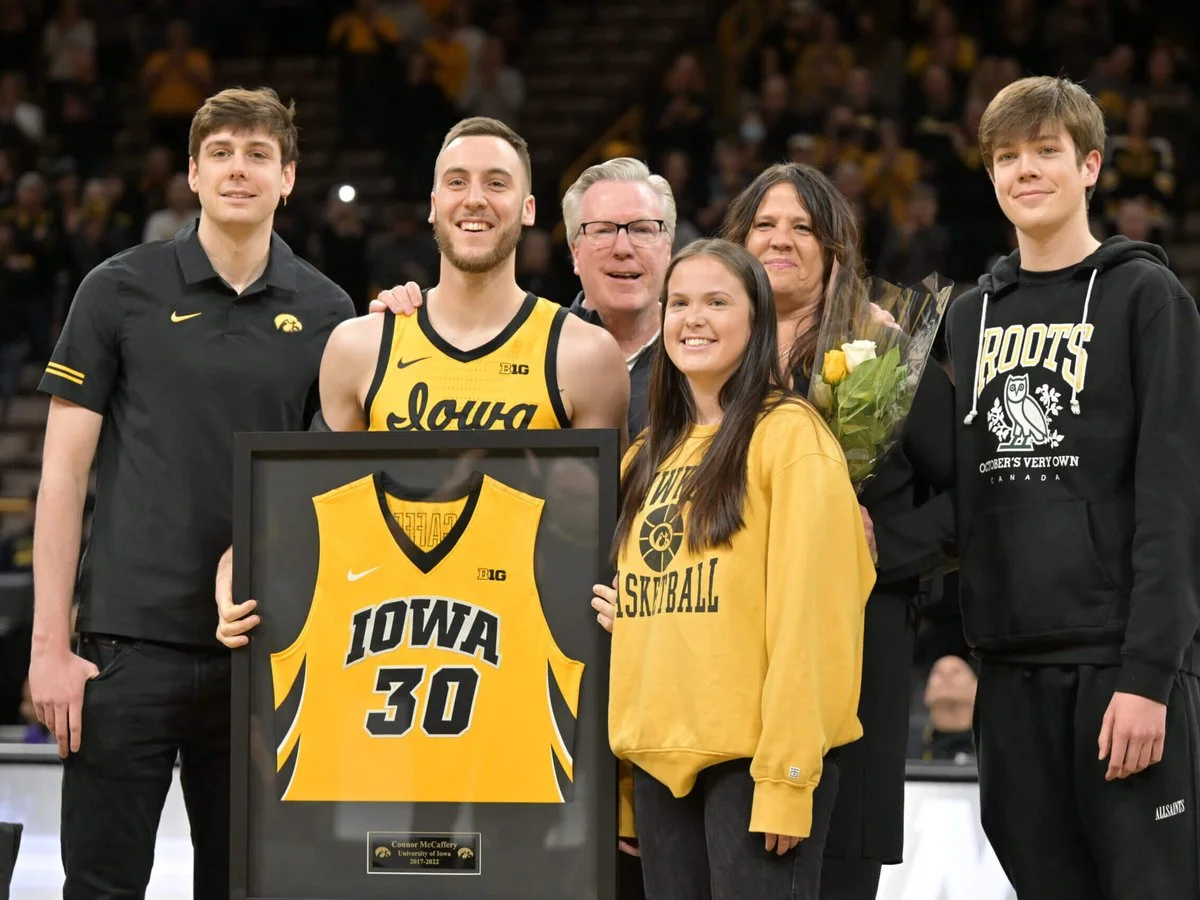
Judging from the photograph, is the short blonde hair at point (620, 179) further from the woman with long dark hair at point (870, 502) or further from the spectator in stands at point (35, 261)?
the spectator in stands at point (35, 261)

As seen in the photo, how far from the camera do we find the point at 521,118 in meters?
14.0

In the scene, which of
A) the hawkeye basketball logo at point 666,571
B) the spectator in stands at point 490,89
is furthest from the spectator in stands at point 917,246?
the hawkeye basketball logo at point 666,571

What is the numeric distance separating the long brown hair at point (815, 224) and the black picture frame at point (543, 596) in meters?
0.48

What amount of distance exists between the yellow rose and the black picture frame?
441 millimetres

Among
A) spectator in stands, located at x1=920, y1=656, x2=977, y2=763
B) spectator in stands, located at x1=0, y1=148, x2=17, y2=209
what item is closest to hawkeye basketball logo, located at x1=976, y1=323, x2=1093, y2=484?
spectator in stands, located at x1=920, y1=656, x2=977, y2=763

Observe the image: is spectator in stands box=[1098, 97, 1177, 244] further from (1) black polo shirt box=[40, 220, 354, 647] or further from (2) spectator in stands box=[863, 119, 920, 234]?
(1) black polo shirt box=[40, 220, 354, 647]

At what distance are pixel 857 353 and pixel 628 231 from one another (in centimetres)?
140

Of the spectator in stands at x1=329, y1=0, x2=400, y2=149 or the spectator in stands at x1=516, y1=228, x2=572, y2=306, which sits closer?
the spectator in stands at x1=516, y1=228, x2=572, y2=306

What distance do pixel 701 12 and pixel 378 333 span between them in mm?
10967

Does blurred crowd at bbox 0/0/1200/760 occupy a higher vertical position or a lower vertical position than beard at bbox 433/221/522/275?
higher

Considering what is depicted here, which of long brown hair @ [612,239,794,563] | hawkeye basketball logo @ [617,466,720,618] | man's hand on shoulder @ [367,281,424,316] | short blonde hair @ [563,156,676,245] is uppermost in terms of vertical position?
short blonde hair @ [563,156,676,245]

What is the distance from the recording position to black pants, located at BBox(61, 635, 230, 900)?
12.6 ft

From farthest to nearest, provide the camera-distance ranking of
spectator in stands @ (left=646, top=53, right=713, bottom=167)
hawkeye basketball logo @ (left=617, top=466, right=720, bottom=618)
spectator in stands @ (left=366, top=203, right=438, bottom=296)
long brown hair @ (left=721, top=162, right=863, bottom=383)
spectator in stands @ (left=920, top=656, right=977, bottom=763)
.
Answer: spectator in stands @ (left=646, top=53, right=713, bottom=167) → spectator in stands @ (left=366, top=203, right=438, bottom=296) → spectator in stands @ (left=920, top=656, right=977, bottom=763) → long brown hair @ (left=721, top=162, right=863, bottom=383) → hawkeye basketball logo @ (left=617, top=466, right=720, bottom=618)

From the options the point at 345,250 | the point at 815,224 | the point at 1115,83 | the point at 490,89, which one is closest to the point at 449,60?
the point at 490,89
